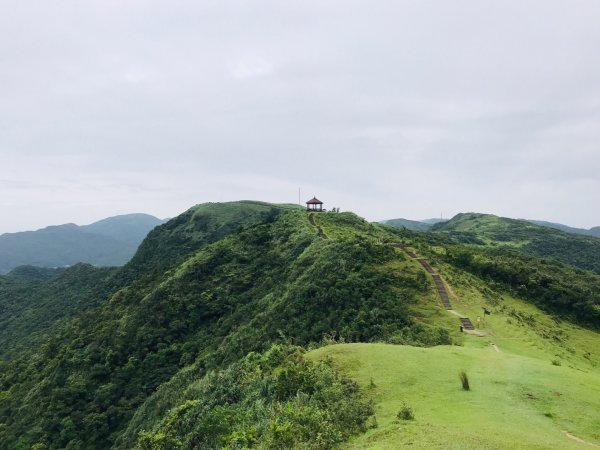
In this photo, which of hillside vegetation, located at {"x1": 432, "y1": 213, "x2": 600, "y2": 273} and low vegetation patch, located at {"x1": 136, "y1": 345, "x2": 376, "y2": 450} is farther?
hillside vegetation, located at {"x1": 432, "y1": 213, "x2": 600, "y2": 273}

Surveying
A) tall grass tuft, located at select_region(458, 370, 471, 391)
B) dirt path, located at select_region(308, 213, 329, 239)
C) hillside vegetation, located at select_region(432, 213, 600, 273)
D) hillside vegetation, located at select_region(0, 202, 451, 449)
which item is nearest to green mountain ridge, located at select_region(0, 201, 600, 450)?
hillside vegetation, located at select_region(0, 202, 451, 449)

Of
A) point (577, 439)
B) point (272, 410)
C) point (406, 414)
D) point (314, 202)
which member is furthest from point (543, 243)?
point (272, 410)

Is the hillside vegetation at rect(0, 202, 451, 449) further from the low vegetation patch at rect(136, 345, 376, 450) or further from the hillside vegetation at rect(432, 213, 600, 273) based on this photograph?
the hillside vegetation at rect(432, 213, 600, 273)

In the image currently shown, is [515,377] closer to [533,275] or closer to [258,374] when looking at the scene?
[258,374]

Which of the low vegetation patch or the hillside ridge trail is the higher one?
the hillside ridge trail

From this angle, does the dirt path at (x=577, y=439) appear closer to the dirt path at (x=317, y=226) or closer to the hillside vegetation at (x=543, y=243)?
the dirt path at (x=317, y=226)

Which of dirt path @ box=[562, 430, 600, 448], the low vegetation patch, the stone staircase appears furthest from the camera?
the stone staircase

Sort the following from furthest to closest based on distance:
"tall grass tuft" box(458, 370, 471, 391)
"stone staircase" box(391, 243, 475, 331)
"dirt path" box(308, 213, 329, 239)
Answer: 1. "dirt path" box(308, 213, 329, 239)
2. "stone staircase" box(391, 243, 475, 331)
3. "tall grass tuft" box(458, 370, 471, 391)

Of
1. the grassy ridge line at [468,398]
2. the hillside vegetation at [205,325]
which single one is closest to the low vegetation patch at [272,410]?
the grassy ridge line at [468,398]
